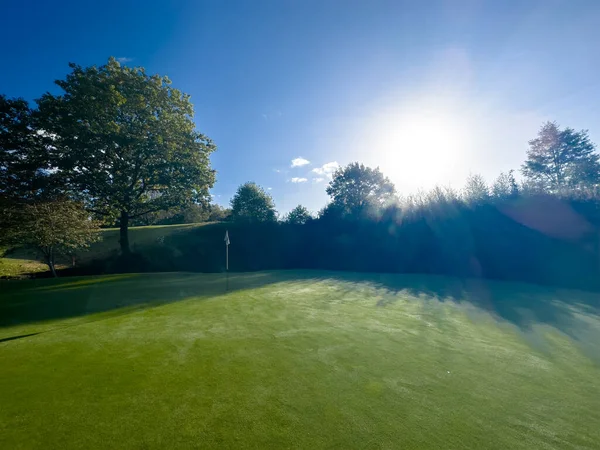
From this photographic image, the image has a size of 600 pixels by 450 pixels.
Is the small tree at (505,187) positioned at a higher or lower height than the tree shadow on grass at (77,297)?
higher

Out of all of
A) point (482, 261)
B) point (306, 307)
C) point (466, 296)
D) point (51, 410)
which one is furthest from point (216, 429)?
point (482, 261)

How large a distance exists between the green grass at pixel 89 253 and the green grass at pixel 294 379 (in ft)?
39.7

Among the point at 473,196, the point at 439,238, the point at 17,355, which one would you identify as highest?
the point at 473,196

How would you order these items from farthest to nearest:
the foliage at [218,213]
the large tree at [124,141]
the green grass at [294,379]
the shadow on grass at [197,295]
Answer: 1. the foliage at [218,213]
2. the large tree at [124,141]
3. the shadow on grass at [197,295]
4. the green grass at [294,379]

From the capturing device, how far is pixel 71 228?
13406mm

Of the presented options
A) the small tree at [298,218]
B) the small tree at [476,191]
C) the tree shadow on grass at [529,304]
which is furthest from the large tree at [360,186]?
the tree shadow on grass at [529,304]

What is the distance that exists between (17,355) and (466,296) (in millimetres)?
11924

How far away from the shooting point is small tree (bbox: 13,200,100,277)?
481 inches

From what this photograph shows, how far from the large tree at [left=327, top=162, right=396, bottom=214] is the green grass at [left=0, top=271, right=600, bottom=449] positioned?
34.6 m

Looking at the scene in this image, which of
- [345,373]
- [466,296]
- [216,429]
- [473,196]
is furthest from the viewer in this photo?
[473,196]

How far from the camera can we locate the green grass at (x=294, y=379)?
2291 mm

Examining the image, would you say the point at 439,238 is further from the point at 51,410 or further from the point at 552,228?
the point at 51,410

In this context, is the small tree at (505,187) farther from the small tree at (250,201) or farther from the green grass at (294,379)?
the small tree at (250,201)

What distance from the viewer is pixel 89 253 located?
2081cm
